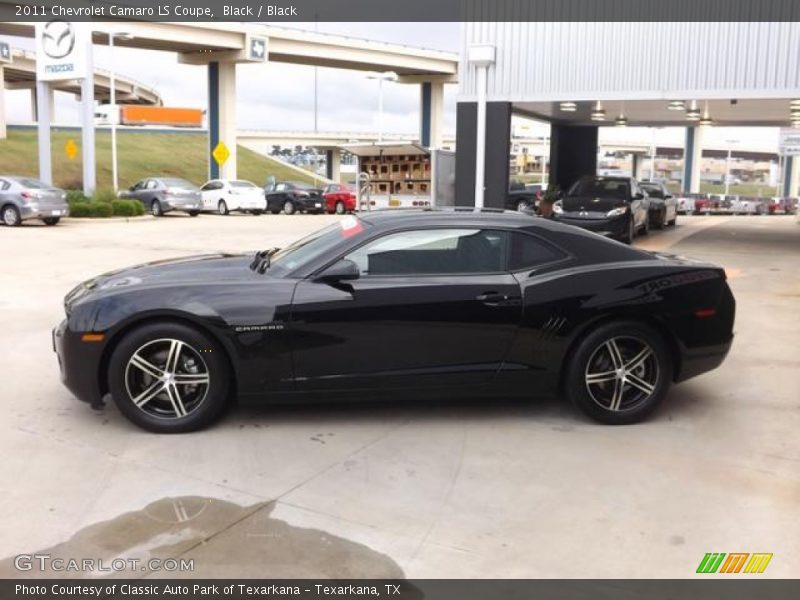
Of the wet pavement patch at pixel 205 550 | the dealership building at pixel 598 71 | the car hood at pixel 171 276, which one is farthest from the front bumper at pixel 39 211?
the wet pavement patch at pixel 205 550

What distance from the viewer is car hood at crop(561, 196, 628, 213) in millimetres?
16859

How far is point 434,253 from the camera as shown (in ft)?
17.2

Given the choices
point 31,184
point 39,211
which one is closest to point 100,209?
point 31,184

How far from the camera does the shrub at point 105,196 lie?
2662cm

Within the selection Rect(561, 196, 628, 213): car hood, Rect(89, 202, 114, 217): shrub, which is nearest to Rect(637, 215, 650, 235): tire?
Rect(561, 196, 628, 213): car hood

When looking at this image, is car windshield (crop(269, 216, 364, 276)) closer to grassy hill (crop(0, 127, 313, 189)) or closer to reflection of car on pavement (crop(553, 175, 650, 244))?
reflection of car on pavement (crop(553, 175, 650, 244))

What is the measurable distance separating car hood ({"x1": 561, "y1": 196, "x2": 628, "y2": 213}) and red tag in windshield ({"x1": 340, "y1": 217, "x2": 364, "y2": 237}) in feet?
39.5

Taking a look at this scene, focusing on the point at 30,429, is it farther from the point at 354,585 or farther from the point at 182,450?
the point at 354,585

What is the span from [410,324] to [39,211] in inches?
761

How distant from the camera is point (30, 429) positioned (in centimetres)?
505

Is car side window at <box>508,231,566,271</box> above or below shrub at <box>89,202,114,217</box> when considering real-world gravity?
above

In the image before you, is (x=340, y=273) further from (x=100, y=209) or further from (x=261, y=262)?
(x=100, y=209)

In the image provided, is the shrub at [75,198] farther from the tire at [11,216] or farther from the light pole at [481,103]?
the light pole at [481,103]

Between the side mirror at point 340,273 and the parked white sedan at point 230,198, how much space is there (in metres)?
27.3
